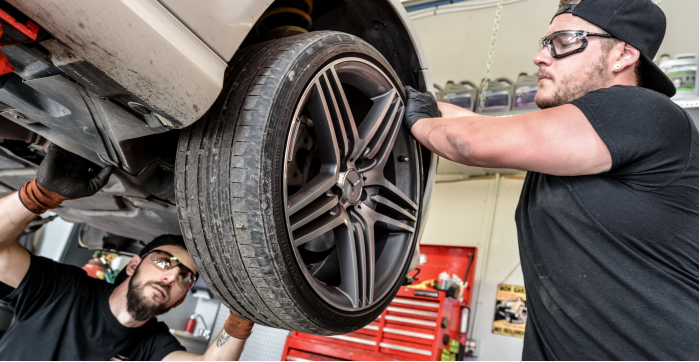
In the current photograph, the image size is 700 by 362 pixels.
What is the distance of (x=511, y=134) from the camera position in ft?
3.65

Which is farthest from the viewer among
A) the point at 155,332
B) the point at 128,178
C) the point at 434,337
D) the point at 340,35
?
the point at 434,337

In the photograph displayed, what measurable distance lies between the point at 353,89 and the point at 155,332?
2020mm

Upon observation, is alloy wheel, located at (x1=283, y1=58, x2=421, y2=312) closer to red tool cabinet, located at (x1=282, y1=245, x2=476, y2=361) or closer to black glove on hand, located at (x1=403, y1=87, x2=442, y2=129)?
black glove on hand, located at (x1=403, y1=87, x2=442, y2=129)

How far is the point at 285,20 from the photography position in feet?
4.49

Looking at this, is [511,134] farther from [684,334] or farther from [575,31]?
[684,334]

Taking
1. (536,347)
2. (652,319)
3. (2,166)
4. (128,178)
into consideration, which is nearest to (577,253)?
(652,319)

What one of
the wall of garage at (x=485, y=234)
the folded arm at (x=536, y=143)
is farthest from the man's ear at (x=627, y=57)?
the wall of garage at (x=485, y=234)

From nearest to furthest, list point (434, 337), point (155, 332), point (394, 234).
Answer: point (394, 234)
point (155, 332)
point (434, 337)

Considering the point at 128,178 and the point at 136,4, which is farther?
the point at 128,178

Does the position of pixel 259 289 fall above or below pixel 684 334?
below

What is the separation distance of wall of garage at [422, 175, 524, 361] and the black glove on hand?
3.33 meters

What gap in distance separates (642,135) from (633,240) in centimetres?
23

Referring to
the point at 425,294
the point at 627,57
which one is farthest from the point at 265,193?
the point at 425,294

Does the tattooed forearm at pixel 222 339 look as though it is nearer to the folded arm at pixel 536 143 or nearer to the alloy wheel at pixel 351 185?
the alloy wheel at pixel 351 185
